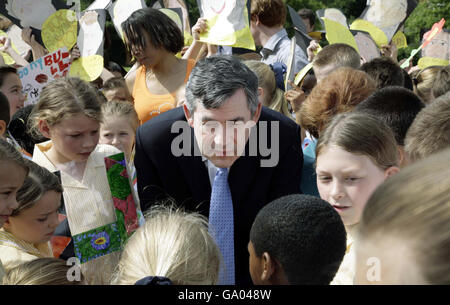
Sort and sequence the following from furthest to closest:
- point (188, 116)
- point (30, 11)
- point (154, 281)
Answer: point (30, 11), point (188, 116), point (154, 281)

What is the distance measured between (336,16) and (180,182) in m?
3.89

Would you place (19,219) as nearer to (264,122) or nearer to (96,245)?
(96,245)

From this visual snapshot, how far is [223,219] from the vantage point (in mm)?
2584

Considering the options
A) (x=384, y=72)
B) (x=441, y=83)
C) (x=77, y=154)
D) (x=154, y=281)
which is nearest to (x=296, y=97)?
(x=384, y=72)

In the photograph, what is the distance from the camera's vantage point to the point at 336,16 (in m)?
6.05

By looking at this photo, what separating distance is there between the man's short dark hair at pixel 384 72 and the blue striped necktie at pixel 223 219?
1916mm

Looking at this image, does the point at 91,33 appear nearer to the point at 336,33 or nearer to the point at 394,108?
the point at 336,33

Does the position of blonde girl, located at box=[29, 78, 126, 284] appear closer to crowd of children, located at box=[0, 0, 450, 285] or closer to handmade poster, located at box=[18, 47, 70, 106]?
crowd of children, located at box=[0, 0, 450, 285]

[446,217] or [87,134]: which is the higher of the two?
[446,217]

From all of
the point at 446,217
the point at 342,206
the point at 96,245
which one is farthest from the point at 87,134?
the point at 446,217

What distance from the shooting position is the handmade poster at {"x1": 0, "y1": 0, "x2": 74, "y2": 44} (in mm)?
5270

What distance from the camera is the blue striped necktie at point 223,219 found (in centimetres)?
255

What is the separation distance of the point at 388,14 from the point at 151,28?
9.25ft
